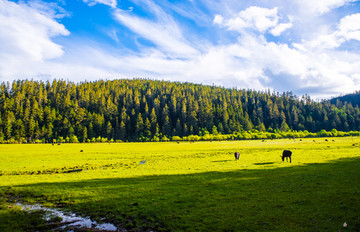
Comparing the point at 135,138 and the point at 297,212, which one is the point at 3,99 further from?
the point at 297,212

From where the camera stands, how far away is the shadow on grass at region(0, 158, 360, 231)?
11008mm

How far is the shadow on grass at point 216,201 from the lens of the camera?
11.0 m

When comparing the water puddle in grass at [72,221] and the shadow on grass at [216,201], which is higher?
the shadow on grass at [216,201]

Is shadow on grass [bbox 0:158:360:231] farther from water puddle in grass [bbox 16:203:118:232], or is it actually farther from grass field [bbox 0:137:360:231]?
water puddle in grass [bbox 16:203:118:232]

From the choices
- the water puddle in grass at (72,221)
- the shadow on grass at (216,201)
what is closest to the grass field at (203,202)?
the shadow on grass at (216,201)

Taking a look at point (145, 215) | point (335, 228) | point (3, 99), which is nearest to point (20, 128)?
point (3, 99)

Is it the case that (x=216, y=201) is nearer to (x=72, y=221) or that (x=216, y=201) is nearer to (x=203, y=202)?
(x=203, y=202)

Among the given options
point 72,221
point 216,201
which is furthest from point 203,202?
point 72,221

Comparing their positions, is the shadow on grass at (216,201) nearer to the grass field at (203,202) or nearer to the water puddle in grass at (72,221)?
the grass field at (203,202)

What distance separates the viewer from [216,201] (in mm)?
14844

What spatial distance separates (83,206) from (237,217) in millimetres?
11085

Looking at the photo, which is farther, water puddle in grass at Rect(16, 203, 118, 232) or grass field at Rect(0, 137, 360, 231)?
water puddle in grass at Rect(16, 203, 118, 232)

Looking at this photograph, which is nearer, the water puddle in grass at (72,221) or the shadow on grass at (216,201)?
the shadow on grass at (216,201)

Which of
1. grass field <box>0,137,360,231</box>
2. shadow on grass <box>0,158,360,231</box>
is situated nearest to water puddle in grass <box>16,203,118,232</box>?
grass field <box>0,137,360,231</box>
